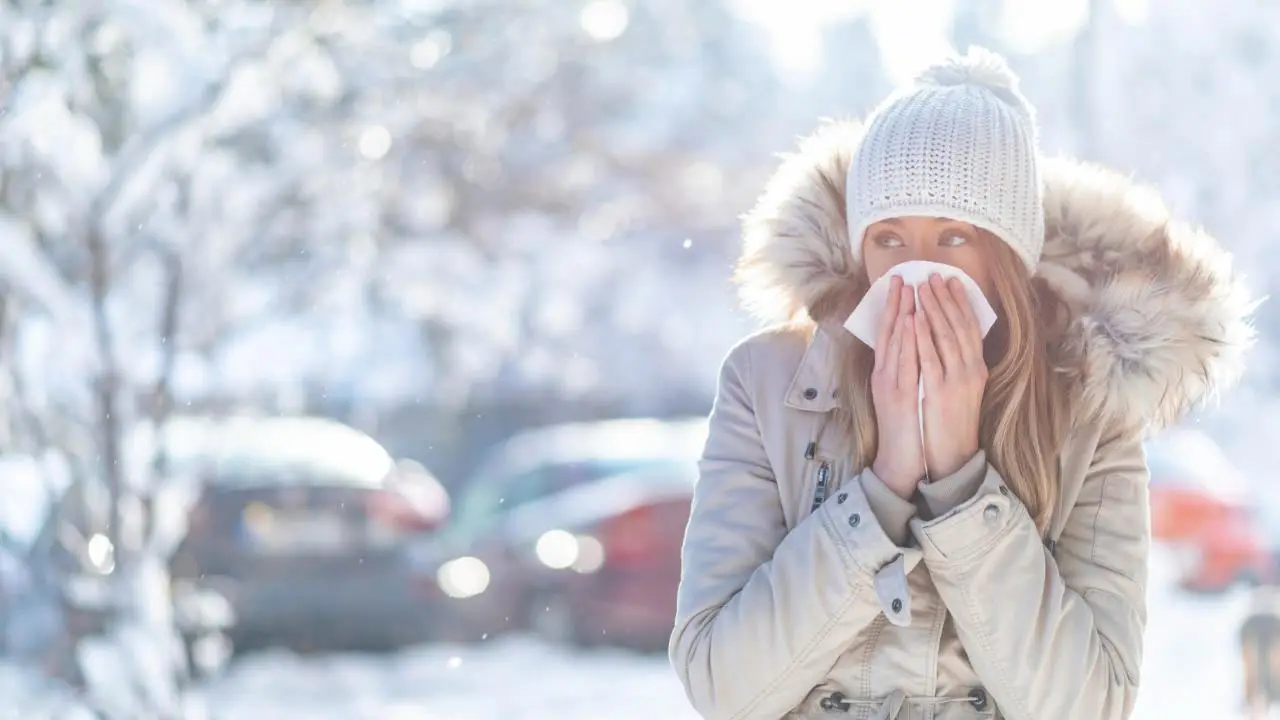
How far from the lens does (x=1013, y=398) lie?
1.76m

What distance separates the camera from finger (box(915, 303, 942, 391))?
5.53 ft

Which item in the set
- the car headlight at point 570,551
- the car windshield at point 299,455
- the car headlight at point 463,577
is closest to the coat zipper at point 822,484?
the car windshield at point 299,455

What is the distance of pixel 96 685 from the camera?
172 inches

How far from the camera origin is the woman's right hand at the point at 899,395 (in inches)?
66.9

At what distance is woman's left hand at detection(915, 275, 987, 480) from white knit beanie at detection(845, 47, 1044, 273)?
138 mm

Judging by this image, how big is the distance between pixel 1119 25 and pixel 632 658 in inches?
413

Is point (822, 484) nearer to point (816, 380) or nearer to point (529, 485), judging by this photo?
point (816, 380)

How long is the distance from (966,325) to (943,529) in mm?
228

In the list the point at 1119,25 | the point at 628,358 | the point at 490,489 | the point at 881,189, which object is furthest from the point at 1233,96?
the point at 881,189

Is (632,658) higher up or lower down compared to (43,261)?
lower down

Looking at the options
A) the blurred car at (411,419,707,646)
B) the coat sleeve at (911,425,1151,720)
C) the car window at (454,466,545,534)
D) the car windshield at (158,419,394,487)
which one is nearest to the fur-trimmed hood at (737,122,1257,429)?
the coat sleeve at (911,425,1151,720)

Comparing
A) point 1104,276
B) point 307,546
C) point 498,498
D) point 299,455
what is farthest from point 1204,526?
point 1104,276

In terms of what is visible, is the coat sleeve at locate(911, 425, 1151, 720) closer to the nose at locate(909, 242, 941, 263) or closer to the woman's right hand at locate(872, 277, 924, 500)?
the woman's right hand at locate(872, 277, 924, 500)

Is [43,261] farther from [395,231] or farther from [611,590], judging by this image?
[611,590]
